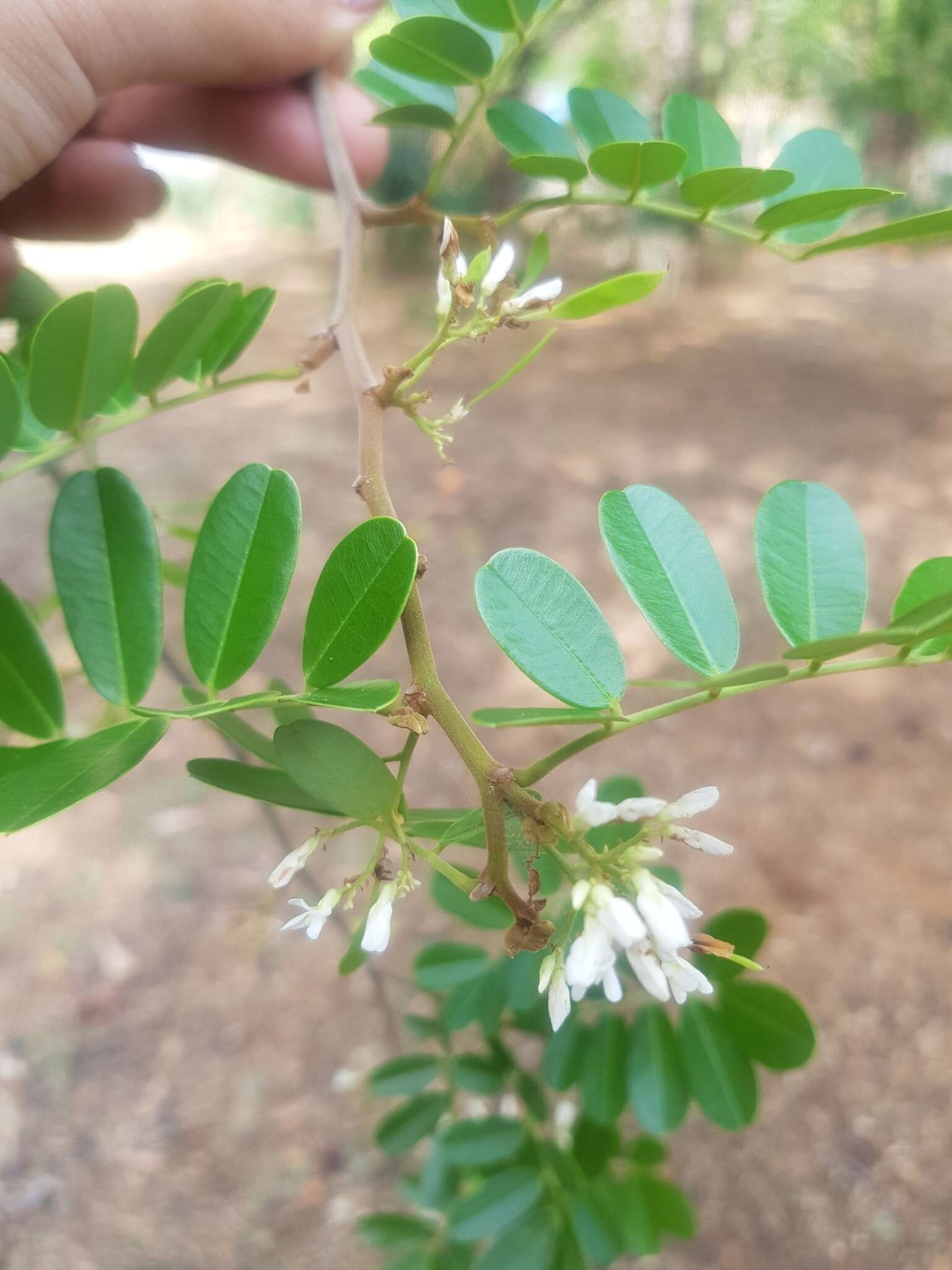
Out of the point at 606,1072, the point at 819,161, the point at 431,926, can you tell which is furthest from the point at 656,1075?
the point at 431,926

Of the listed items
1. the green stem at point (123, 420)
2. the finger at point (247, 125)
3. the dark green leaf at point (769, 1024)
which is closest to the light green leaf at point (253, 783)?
the green stem at point (123, 420)

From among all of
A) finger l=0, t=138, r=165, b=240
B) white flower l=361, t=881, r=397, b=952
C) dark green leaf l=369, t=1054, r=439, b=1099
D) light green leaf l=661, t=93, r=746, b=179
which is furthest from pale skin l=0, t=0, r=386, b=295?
dark green leaf l=369, t=1054, r=439, b=1099

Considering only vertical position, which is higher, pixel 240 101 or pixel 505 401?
pixel 240 101

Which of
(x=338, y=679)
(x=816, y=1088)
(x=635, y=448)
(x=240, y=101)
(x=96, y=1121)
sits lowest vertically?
(x=816, y=1088)

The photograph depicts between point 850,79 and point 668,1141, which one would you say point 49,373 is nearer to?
point 668,1141

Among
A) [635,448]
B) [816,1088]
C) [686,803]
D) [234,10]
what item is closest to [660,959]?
[686,803]

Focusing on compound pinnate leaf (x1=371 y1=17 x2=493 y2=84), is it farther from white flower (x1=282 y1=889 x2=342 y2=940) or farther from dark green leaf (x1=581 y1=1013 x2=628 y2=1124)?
dark green leaf (x1=581 y1=1013 x2=628 y2=1124)

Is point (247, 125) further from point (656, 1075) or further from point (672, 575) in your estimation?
point (656, 1075)
